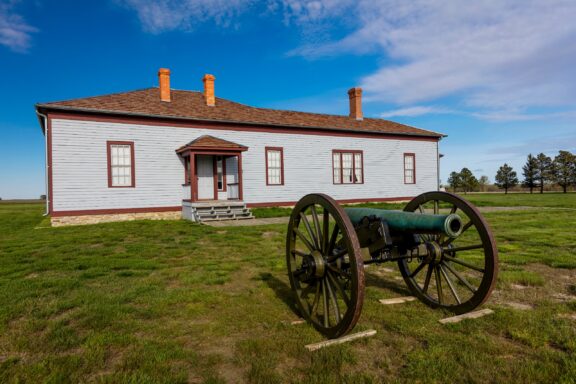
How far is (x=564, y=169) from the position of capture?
52188 mm

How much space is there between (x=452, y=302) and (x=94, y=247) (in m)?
7.66

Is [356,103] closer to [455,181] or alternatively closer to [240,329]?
[240,329]

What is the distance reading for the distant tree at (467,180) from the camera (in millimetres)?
61375

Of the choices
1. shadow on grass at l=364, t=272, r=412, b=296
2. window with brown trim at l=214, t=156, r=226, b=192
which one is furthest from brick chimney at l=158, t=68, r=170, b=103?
shadow on grass at l=364, t=272, r=412, b=296

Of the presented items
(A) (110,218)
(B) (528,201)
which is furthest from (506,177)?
(A) (110,218)

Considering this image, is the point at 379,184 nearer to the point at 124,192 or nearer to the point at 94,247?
the point at 124,192

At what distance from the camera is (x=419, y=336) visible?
3.11m

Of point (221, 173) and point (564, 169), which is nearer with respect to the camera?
point (221, 173)

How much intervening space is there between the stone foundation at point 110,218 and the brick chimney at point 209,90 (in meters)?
5.93

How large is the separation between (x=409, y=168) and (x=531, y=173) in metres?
47.9

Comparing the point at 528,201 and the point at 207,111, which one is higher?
the point at 207,111

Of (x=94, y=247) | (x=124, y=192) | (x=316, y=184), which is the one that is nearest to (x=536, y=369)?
(x=94, y=247)

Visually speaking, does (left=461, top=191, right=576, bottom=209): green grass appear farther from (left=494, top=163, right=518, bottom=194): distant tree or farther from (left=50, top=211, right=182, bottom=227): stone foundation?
(left=494, top=163, right=518, bottom=194): distant tree

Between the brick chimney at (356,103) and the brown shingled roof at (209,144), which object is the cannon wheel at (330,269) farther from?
the brick chimney at (356,103)
